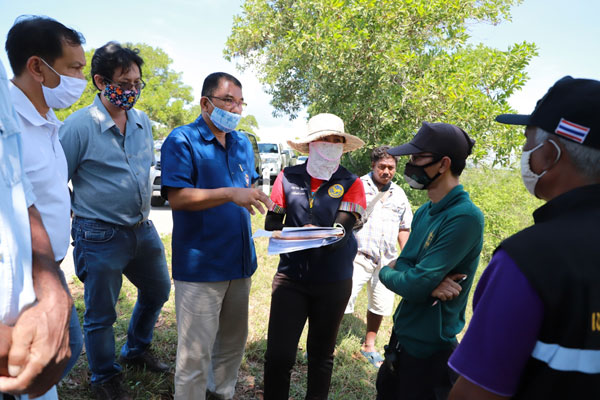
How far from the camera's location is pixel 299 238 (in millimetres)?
2387

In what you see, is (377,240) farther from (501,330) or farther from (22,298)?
(22,298)

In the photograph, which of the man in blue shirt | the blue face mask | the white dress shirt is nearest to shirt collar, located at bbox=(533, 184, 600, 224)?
the man in blue shirt

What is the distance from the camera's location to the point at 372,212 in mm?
4234

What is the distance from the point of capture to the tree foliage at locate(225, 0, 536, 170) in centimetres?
738

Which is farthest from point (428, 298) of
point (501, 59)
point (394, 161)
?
point (501, 59)

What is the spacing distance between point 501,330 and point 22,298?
1294mm

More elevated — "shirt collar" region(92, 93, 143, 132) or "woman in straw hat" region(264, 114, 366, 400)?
"shirt collar" region(92, 93, 143, 132)

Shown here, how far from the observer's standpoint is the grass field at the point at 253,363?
3.02 m

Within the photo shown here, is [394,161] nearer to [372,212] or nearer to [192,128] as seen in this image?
[372,212]

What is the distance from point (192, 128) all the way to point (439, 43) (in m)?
7.56

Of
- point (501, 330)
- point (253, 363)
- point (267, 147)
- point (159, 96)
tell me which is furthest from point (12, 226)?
point (159, 96)

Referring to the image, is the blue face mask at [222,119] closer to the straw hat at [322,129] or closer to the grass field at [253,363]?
the straw hat at [322,129]

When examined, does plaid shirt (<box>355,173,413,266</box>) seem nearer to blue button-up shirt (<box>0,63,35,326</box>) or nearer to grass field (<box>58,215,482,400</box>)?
grass field (<box>58,215,482,400</box>)

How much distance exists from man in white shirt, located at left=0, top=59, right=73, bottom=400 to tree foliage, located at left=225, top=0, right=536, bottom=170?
23.9 ft
